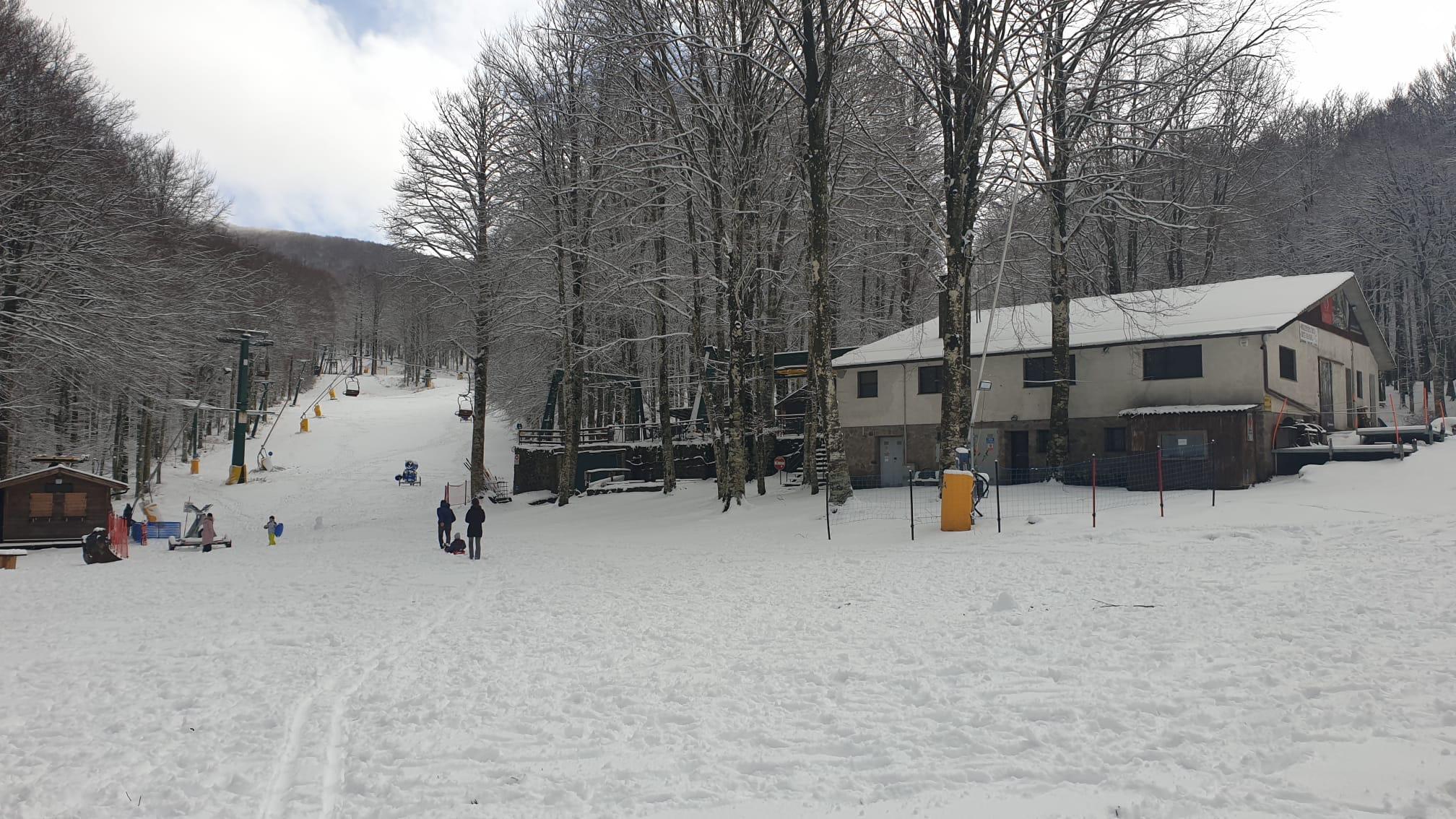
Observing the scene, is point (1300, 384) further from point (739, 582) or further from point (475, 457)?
point (475, 457)

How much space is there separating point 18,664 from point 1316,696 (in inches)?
523

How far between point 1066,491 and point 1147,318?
23.2ft

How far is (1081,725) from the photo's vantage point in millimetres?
6004

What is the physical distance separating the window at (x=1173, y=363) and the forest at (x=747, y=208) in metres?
2.81

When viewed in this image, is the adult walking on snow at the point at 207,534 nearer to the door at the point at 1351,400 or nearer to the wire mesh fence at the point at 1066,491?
the wire mesh fence at the point at 1066,491

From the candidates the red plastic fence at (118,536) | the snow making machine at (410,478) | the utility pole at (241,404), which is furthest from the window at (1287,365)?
the utility pole at (241,404)

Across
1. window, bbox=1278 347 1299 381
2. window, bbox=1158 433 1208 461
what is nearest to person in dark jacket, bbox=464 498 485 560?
window, bbox=1158 433 1208 461

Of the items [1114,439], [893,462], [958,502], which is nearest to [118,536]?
[958,502]

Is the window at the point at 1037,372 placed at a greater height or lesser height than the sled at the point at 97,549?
greater

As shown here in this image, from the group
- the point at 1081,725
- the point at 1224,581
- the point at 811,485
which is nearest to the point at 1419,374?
the point at 811,485

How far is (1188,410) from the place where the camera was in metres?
21.9

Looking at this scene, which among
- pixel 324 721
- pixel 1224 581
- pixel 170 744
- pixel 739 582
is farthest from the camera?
pixel 739 582

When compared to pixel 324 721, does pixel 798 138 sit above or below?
above

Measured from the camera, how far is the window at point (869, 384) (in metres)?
29.3
